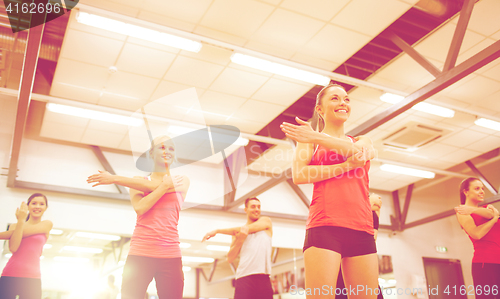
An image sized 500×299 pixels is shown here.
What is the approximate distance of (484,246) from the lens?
269cm

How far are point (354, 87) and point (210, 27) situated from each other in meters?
2.46

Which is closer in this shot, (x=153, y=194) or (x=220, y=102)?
(x=153, y=194)

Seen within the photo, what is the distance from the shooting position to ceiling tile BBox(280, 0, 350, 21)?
161 inches

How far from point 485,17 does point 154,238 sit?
15.2ft

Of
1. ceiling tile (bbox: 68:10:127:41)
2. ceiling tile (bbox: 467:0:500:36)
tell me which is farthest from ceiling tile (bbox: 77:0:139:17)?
ceiling tile (bbox: 467:0:500:36)

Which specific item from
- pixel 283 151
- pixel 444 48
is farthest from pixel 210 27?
pixel 283 151

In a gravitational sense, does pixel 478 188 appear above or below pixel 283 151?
below

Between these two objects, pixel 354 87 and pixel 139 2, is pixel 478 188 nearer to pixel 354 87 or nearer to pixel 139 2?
pixel 354 87

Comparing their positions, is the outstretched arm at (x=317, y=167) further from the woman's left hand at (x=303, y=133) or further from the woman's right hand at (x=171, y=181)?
the woman's right hand at (x=171, y=181)

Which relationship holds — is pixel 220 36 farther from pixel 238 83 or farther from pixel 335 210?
pixel 335 210

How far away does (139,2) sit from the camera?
412 centimetres

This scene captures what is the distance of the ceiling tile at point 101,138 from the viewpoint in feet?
23.1

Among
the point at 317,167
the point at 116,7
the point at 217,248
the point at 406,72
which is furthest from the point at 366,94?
the point at 217,248

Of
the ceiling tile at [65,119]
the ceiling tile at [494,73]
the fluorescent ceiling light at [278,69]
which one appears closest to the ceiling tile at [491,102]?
the ceiling tile at [494,73]
